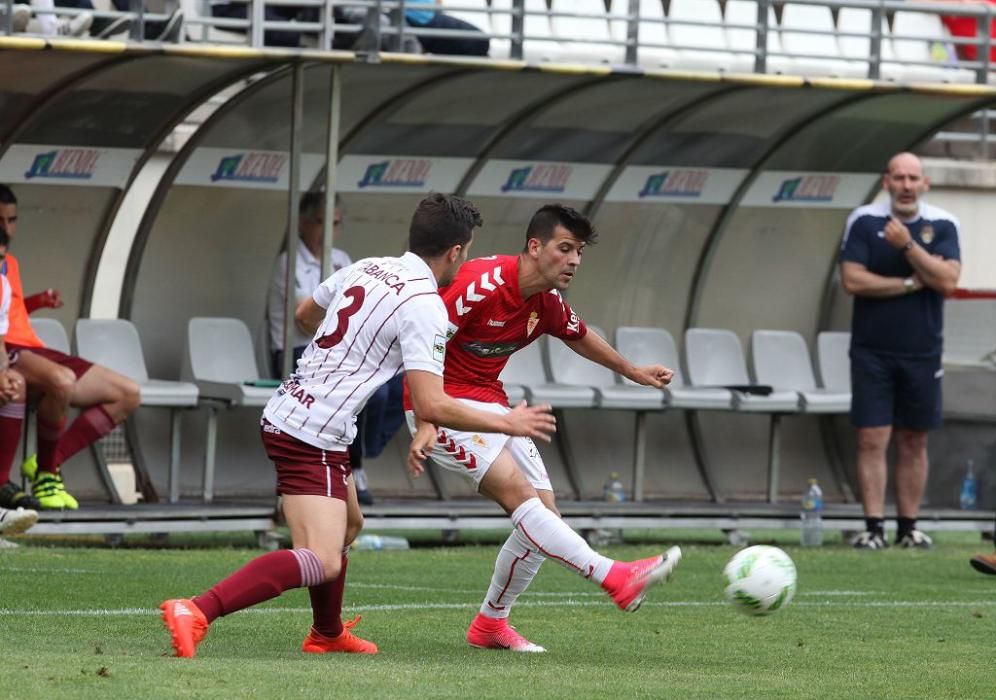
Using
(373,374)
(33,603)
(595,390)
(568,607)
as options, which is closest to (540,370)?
(595,390)

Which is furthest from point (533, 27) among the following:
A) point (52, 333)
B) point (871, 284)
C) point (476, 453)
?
point (476, 453)

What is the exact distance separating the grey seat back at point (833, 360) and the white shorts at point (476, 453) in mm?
8018

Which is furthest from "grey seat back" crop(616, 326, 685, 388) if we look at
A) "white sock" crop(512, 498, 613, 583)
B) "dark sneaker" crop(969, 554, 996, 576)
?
"white sock" crop(512, 498, 613, 583)

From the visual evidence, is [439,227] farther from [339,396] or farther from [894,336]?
[894,336]

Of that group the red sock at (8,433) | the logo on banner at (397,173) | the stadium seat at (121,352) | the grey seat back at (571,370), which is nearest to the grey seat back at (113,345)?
the stadium seat at (121,352)

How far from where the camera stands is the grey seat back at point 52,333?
12.9 meters

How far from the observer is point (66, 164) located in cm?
1316

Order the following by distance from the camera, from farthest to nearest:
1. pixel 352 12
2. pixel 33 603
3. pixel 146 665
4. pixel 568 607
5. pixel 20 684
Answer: pixel 352 12 → pixel 568 607 → pixel 33 603 → pixel 146 665 → pixel 20 684

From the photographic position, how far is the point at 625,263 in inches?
606

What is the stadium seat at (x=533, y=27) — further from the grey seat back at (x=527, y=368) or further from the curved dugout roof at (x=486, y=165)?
the grey seat back at (x=527, y=368)

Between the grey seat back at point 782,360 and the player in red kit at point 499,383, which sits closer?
the player in red kit at point 499,383

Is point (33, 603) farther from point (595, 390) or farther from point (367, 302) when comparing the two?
point (595, 390)

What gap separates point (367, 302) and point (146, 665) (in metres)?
1.44

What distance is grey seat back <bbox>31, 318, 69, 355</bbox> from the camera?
1290 centimetres
